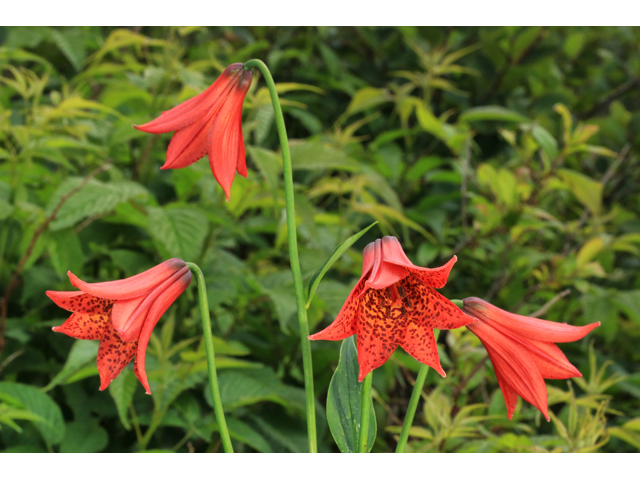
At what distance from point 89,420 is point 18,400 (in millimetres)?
179

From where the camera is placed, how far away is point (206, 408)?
0.98m

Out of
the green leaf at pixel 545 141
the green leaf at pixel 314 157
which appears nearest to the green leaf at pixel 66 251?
the green leaf at pixel 314 157

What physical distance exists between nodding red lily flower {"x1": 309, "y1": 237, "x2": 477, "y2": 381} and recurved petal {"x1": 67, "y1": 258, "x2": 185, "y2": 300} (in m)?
0.15

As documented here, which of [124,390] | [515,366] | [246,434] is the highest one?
[515,366]

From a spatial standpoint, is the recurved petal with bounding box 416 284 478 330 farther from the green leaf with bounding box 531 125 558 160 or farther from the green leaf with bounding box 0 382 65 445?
the green leaf with bounding box 531 125 558 160

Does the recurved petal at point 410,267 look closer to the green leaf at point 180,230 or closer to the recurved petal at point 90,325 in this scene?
the recurved petal at point 90,325

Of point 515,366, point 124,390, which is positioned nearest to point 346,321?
point 515,366

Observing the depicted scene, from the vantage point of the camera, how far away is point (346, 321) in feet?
1.37

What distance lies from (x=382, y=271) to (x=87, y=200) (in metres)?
0.55

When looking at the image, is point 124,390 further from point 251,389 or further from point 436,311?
point 436,311

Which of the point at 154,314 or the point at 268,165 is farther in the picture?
the point at 268,165

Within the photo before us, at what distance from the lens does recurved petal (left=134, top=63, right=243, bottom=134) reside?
49 cm
